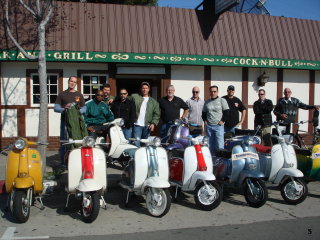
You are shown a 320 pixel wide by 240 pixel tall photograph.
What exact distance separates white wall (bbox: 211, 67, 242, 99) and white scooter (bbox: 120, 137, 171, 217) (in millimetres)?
6430

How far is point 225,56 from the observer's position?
35.1 ft

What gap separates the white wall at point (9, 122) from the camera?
9.93 metres

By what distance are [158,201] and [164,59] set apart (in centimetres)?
609

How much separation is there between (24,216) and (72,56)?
19.3 ft

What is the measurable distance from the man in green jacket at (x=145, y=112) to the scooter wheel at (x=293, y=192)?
2999 mm

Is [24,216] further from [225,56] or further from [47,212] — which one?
Answer: [225,56]

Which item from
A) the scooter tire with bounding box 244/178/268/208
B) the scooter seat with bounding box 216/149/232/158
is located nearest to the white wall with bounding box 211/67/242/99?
the scooter seat with bounding box 216/149/232/158

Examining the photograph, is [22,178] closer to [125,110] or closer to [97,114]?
[97,114]

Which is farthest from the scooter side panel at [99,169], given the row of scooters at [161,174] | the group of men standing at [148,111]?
the group of men standing at [148,111]

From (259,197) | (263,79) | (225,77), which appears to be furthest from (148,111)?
(263,79)

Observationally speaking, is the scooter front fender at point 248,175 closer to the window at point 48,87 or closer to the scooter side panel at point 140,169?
the scooter side panel at point 140,169

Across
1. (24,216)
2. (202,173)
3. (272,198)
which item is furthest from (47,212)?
(272,198)

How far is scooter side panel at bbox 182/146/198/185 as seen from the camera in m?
5.30

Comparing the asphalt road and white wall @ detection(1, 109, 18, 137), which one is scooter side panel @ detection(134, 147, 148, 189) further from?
white wall @ detection(1, 109, 18, 137)
